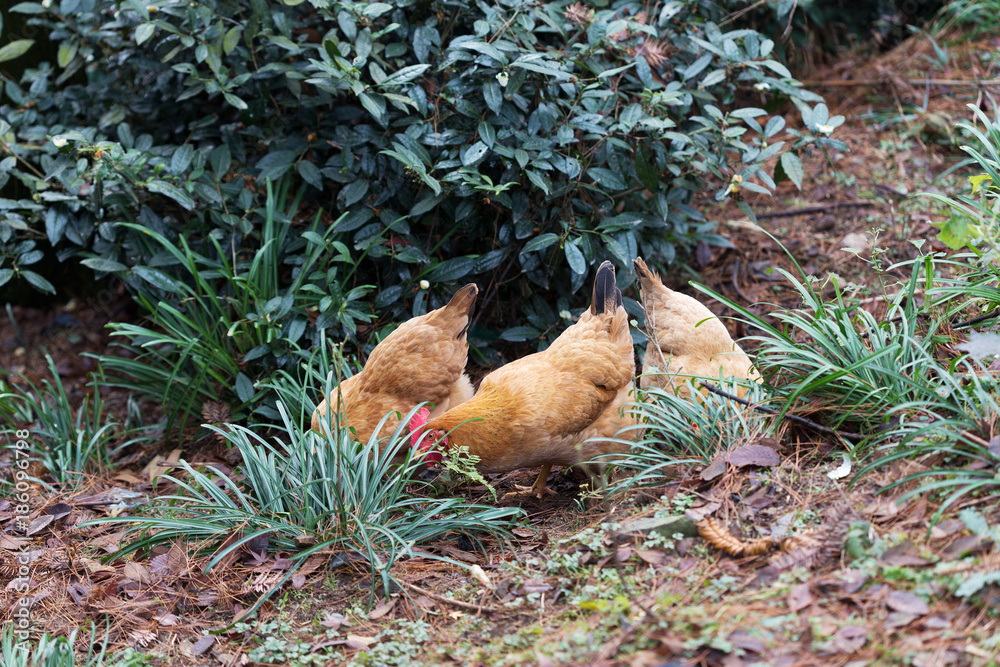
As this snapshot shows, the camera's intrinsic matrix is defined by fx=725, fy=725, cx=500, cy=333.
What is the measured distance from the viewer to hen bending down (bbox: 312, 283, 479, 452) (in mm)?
3775

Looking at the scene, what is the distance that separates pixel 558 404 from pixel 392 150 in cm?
173

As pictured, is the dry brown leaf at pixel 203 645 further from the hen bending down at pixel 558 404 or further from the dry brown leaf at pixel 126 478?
the dry brown leaf at pixel 126 478

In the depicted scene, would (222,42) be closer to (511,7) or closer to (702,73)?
(511,7)

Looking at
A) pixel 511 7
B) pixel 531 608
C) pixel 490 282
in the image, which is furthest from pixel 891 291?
pixel 531 608

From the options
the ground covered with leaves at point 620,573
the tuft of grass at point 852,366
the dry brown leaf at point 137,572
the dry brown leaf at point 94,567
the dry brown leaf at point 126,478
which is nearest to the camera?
the ground covered with leaves at point 620,573

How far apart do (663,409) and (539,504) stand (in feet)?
2.81

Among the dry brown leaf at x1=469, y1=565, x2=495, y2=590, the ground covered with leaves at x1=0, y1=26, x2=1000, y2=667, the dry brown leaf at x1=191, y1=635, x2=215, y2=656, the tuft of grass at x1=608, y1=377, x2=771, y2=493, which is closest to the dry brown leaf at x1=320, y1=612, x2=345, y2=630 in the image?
the ground covered with leaves at x1=0, y1=26, x2=1000, y2=667

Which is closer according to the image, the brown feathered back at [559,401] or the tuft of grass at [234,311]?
the brown feathered back at [559,401]

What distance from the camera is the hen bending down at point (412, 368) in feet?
12.4

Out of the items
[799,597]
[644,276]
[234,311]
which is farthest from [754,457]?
[234,311]

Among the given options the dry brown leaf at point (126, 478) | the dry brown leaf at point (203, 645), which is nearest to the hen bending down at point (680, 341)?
the dry brown leaf at point (203, 645)

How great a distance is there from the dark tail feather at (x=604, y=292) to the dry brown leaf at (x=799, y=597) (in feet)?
6.03

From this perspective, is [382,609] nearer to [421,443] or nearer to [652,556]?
[421,443]

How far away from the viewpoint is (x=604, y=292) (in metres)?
3.86
